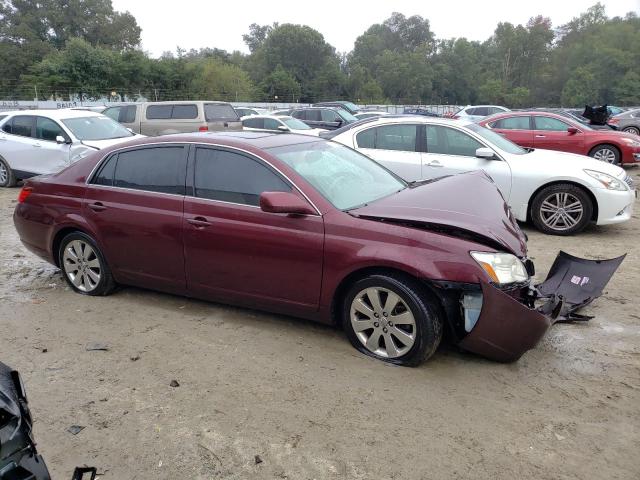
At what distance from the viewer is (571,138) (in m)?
12.1

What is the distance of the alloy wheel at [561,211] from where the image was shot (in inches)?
279

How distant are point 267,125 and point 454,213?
45.9 feet

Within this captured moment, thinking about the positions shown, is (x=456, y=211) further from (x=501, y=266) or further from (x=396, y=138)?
(x=396, y=138)

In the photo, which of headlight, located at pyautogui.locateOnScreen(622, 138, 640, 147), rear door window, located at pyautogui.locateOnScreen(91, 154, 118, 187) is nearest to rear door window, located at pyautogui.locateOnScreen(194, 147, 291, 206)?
rear door window, located at pyautogui.locateOnScreen(91, 154, 118, 187)

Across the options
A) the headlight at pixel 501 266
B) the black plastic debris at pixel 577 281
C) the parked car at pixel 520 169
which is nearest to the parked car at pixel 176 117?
the parked car at pixel 520 169

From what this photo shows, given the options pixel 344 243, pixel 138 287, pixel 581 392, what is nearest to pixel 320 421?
pixel 344 243

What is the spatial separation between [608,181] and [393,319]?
15.7 ft

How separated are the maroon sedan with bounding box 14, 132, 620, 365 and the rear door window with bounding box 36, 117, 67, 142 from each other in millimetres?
5910

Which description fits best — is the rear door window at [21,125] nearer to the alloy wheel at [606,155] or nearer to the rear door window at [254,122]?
the rear door window at [254,122]

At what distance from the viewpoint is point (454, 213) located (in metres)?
3.82

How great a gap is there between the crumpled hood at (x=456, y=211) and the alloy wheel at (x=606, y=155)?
903cm

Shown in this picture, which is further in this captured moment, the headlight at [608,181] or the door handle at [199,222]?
the headlight at [608,181]

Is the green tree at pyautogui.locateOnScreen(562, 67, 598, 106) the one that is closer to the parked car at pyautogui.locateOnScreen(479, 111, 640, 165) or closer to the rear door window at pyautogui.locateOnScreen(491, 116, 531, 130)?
the parked car at pyautogui.locateOnScreen(479, 111, 640, 165)

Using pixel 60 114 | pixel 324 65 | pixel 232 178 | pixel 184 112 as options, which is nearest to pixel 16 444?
pixel 232 178
